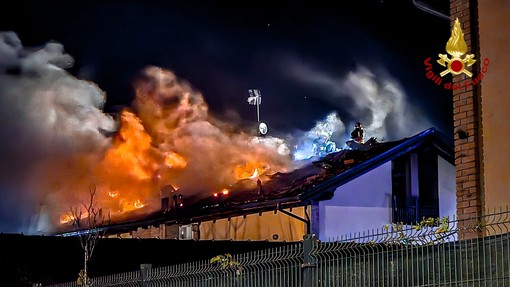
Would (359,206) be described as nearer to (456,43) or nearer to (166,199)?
(166,199)

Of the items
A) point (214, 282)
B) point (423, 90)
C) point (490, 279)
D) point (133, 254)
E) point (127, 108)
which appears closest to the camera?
point (490, 279)

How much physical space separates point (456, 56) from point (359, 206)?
15091mm

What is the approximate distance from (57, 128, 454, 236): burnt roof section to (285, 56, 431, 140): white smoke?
1931 centimetres

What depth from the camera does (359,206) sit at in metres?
25.9

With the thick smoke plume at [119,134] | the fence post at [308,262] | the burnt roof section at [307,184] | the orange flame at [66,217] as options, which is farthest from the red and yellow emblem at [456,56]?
the orange flame at [66,217]

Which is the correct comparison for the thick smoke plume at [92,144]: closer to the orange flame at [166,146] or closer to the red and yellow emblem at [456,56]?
the orange flame at [166,146]

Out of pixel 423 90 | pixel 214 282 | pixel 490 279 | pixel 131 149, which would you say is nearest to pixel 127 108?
pixel 131 149

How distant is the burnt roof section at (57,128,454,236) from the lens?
24.8m

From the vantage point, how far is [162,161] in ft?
161

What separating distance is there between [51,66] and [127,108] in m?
4.98

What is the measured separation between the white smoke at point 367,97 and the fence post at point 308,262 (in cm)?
3982

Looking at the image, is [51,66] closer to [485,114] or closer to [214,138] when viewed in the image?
[214,138]

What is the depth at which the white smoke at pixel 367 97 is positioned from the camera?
161 feet

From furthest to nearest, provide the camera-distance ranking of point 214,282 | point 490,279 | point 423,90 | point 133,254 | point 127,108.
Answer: point 127,108 → point 423,90 → point 133,254 → point 214,282 → point 490,279
